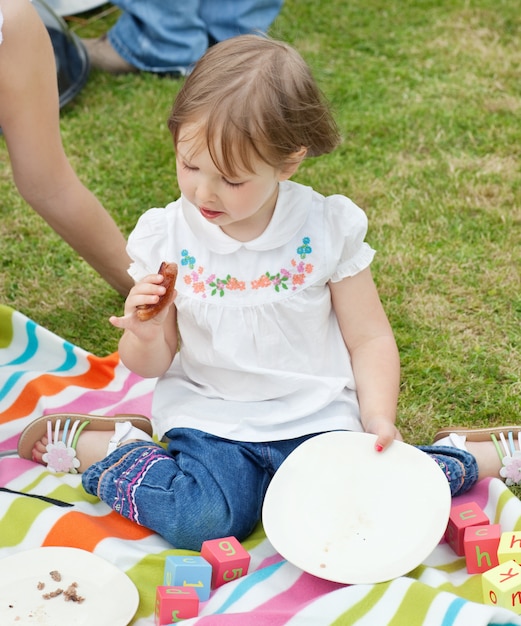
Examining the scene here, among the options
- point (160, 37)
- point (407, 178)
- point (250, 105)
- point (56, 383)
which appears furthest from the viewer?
point (160, 37)

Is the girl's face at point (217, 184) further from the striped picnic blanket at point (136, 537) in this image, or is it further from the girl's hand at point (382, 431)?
the striped picnic blanket at point (136, 537)

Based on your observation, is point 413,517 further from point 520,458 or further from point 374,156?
point 374,156

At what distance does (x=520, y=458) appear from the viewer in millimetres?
1783

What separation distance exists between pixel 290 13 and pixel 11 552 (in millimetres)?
3289

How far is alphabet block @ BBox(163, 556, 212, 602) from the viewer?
1.48 metres

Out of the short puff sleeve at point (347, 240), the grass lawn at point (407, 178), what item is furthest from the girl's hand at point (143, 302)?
the grass lawn at point (407, 178)

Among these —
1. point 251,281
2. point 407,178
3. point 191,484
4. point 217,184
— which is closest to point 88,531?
point 191,484

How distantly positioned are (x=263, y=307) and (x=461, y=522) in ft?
1.67

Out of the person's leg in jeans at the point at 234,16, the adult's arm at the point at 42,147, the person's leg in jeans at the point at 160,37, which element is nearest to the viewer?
the adult's arm at the point at 42,147

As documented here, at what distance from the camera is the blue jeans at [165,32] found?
379cm

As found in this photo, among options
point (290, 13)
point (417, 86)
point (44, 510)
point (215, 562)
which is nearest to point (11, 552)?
point (44, 510)

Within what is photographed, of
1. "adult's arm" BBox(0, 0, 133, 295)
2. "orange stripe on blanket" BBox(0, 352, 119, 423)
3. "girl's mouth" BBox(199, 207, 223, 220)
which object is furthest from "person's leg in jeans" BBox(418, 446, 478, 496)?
"adult's arm" BBox(0, 0, 133, 295)

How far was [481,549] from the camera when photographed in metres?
1.54

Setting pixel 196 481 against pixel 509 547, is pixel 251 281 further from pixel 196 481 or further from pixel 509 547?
pixel 509 547
